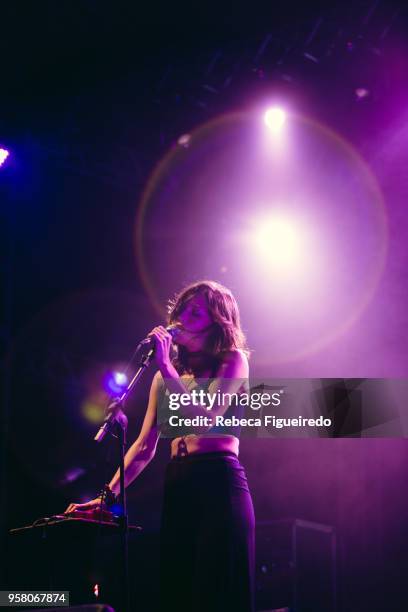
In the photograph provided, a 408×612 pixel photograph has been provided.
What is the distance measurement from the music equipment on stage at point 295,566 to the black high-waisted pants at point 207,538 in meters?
2.26

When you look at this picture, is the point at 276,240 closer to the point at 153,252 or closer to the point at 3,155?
the point at 153,252

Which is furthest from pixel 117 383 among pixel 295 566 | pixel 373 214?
pixel 373 214

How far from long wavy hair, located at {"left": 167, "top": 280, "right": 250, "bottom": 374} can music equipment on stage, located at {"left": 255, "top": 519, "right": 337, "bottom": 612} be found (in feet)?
7.69

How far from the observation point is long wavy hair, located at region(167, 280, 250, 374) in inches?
122

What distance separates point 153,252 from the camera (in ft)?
20.8

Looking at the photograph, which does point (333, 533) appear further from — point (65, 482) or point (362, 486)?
point (65, 482)

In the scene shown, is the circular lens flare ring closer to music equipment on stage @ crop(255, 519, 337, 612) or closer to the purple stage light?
music equipment on stage @ crop(255, 519, 337, 612)

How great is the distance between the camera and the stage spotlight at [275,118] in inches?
232

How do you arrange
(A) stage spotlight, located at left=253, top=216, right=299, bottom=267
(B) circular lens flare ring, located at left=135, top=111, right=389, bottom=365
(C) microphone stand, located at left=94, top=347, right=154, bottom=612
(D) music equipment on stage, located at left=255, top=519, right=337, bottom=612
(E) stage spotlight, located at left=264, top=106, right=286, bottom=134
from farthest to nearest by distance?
(A) stage spotlight, located at left=253, top=216, right=299, bottom=267 → (B) circular lens flare ring, located at left=135, top=111, right=389, bottom=365 → (E) stage spotlight, located at left=264, top=106, right=286, bottom=134 → (D) music equipment on stage, located at left=255, top=519, right=337, bottom=612 → (C) microphone stand, located at left=94, top=347, right=154, bottom=612

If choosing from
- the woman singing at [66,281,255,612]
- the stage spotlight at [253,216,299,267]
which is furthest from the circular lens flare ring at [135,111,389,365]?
the woman singing at [66,281,255,612]

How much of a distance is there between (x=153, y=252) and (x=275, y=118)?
65.7 inches

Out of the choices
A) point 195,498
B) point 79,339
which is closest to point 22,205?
point 79,339

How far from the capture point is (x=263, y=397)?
553 centimetres

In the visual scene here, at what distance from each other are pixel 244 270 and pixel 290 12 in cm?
299
